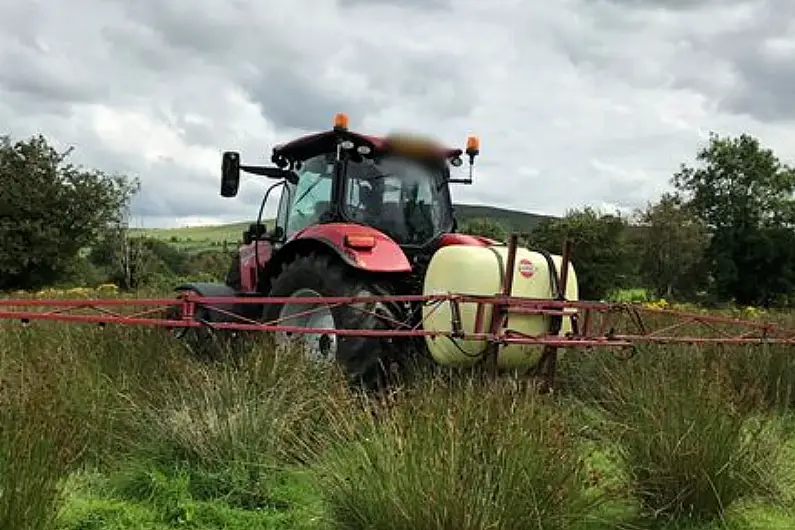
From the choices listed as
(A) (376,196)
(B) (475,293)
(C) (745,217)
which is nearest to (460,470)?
(B) (475,293)

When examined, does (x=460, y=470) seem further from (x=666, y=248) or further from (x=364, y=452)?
(x=666, y=248)

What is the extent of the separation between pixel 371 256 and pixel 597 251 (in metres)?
36.2

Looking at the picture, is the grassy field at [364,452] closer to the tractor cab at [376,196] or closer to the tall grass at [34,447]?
the tall grass at [34,447]

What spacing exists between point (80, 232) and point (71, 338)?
34117 mm

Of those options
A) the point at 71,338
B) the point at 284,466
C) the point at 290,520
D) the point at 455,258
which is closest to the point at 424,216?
the point at 455,258

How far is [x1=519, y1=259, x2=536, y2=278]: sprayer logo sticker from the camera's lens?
646 cm

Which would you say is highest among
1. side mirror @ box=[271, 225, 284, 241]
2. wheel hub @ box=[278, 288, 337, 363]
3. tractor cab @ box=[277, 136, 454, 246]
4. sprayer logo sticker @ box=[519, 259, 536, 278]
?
tractor cab @ box=[277, 136, 454, 246]

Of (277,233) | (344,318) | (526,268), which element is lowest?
(344,318)

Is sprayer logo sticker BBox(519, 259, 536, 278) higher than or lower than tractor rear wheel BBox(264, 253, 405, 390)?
higher

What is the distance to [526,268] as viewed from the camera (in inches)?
256

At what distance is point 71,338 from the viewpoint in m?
7.36

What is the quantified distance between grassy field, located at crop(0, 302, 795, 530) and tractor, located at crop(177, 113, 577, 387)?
54 centimetres

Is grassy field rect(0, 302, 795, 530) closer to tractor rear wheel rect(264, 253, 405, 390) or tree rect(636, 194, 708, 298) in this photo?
tractor rear wheel rect(264, 253, 405, 390)

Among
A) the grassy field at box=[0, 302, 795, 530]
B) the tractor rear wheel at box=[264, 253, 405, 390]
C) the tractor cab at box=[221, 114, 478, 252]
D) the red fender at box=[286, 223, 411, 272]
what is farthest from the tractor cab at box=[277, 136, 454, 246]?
the grassy field at box=[0, 302, 795, 530]
